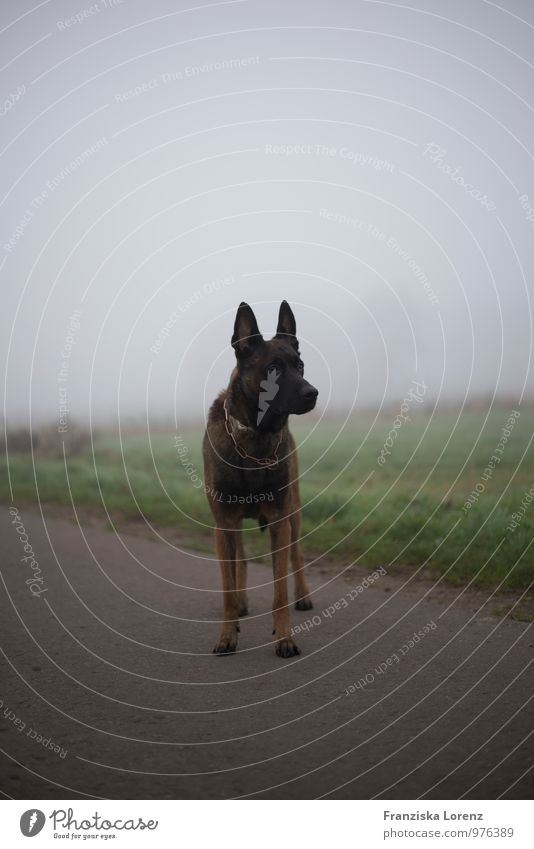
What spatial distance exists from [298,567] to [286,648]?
1.59m

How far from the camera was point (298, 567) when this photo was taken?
292 inches

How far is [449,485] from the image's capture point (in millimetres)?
11266

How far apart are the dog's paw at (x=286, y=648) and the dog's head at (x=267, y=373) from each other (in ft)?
6.12

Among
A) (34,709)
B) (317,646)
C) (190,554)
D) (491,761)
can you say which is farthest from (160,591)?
(491,761)

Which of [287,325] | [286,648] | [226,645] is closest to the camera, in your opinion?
[286,648]

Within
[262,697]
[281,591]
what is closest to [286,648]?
[281,591]

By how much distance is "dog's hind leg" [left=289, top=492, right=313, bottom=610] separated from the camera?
23.9ft

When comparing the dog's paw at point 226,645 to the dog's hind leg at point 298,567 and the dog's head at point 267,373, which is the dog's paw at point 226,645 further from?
the dog's head at point 267,373

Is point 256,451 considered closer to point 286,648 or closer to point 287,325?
point 287,325

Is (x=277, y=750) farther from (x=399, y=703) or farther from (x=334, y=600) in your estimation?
→ (x=334, y=600)

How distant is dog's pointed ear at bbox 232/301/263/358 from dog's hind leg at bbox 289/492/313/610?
1.88 meters

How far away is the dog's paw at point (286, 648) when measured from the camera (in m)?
5.88

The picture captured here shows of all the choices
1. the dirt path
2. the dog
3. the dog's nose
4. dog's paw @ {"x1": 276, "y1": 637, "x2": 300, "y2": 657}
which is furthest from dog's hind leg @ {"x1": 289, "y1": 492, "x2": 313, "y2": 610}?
the dog's nose

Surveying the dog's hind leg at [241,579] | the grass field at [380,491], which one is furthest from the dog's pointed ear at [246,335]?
the grass field at [380,491]
